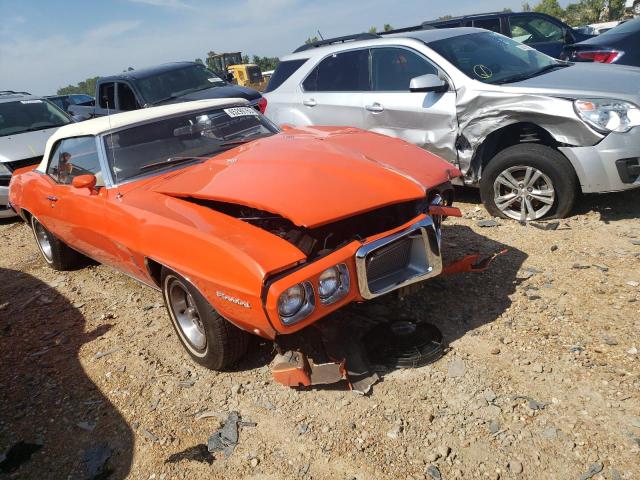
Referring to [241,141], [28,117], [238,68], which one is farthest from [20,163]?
[238,68]

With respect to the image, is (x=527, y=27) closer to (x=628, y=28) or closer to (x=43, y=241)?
(x=628, y=28)

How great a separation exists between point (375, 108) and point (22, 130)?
601cm

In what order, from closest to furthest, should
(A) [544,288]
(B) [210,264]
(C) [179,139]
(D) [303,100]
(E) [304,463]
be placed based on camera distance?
(E) [304,463] < (B) [210,264] < (A) [544,288] < (C) [179,139] < (D) [303,100]

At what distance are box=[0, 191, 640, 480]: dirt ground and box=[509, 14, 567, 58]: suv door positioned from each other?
20.4ft

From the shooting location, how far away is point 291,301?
98.3 inches

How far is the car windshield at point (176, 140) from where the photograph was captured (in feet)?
12.3

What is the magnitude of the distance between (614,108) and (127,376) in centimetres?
420

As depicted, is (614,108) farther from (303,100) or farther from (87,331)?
(87,331)

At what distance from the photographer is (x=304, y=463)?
243 centimetres

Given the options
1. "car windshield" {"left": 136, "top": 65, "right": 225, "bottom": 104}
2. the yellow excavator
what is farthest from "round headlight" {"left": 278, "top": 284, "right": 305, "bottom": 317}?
the yellow excavator

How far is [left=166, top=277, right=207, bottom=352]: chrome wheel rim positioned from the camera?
3.23 meters

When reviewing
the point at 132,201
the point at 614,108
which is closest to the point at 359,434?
the point at 132,201

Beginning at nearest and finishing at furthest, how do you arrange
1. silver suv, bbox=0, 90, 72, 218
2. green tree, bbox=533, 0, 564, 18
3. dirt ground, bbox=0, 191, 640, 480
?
1. dirt ground, bbox=0, 191, 640, 480
2. silver suv, bbox=0, 90, 72, 218
3. green tree, bbox=533, 0, 564, 18

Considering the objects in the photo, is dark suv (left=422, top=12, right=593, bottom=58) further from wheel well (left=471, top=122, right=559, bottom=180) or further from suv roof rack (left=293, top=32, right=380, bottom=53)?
wheel well (left=471, top=122, right=559, bottom=180)
